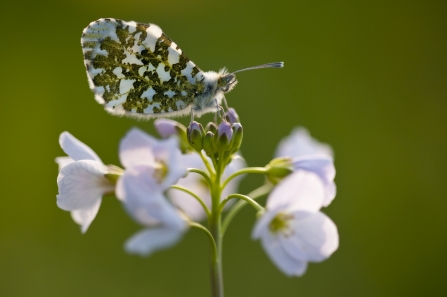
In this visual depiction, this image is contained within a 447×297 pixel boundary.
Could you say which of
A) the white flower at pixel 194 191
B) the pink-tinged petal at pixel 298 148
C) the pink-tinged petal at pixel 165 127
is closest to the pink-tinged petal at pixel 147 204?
the pink-tinged petal at pixel 165 127

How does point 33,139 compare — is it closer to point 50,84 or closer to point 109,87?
point 50,84

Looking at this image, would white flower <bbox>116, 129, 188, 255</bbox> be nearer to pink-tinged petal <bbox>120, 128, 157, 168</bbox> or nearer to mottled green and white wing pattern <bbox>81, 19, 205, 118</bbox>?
pink-tinged petal <bbox>120, 128, 157, 168</bbox>

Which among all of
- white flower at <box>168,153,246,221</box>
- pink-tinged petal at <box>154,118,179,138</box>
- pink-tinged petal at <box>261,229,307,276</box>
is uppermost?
pink-tinged petal at <box>154,118,179,138</box>

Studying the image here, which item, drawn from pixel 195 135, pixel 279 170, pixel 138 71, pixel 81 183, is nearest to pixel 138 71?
pixel 138 71

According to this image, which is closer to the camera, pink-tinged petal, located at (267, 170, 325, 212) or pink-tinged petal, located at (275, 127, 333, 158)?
pink-tinged petal, located at (267, 170, 325, 212)

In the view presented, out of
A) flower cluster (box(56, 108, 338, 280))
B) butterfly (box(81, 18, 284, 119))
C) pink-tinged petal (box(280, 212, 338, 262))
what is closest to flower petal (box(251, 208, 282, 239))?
flower cluster (box(56, 108, 338, 280))
